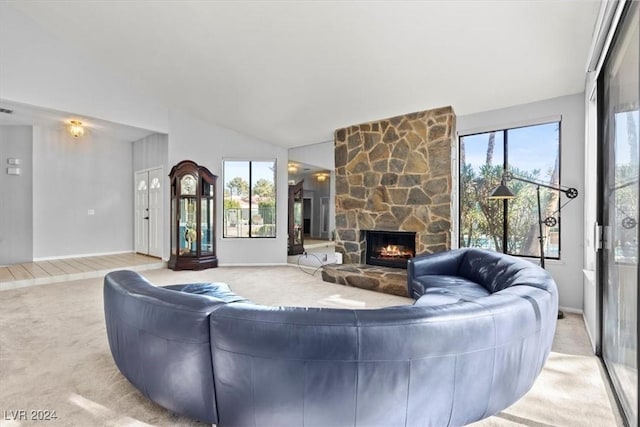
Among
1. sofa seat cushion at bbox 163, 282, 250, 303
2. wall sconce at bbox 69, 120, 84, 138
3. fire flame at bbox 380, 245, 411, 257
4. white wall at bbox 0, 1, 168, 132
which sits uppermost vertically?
white wall at bbox 0, 1, 168, 132

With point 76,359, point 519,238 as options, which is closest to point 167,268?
point 76,359

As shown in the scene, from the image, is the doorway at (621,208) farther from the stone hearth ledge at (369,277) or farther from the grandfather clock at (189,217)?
the grandfather clock at (189,217)

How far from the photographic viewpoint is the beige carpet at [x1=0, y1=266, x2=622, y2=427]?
1826 millimetres

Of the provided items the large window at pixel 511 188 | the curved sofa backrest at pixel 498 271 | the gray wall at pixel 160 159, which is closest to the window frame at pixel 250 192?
the gray wall at pixel 160 159

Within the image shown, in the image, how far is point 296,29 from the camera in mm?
3438

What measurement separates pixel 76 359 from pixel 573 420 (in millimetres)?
3389

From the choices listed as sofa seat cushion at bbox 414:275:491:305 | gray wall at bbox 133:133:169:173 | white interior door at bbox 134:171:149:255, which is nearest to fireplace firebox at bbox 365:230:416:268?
sofa seat cushion at bbox 414:275:491:305

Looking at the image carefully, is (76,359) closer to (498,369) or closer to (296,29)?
(498,369)

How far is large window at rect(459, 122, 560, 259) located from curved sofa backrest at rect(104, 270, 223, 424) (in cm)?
414

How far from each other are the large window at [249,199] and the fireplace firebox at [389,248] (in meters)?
2.46

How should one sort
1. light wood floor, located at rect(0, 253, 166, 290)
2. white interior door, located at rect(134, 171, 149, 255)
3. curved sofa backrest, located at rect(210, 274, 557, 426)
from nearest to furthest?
curved sofa backrest, located at rect(210, 274, 557, 426) → light wood floor, located at rect(0, 253, 166, 290) → white interior door, located at rect(134, 171, 149, 255)

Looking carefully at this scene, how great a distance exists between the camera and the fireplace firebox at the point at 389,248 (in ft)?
16.6

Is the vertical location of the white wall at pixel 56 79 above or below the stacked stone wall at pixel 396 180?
above

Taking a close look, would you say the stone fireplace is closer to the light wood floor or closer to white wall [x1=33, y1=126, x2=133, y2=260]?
the light wood floor
